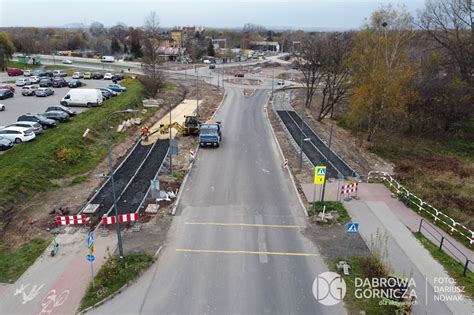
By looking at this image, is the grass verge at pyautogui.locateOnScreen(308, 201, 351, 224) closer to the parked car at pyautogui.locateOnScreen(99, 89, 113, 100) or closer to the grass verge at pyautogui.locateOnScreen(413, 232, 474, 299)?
the grass verge at pyautogui.locateOnScreen(413, 232, 474, 299)

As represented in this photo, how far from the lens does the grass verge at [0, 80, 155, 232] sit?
2292 centimetres

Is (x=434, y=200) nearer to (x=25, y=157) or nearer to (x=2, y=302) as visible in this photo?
(x=2, y=302)

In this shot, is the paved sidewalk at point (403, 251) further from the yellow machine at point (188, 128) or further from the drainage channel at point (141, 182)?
the yellow machine at point (188, 128)

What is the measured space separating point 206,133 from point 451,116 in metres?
29.4

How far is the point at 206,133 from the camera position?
34.0m

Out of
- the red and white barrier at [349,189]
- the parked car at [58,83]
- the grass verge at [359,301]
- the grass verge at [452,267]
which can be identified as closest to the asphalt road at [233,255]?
the grass verge at [359,301]

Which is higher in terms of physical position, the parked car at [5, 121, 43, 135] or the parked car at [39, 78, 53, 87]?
the parked car at [39, 78, 53, 87]

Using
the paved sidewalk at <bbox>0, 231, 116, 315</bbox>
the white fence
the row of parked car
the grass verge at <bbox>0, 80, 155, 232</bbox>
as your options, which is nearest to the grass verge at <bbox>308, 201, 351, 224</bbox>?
the white fence

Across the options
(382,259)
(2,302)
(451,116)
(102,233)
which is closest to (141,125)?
(102,233)

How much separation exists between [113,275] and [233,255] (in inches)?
217

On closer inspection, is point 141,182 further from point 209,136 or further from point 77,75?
point 77,75

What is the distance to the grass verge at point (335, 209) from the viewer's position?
2142 cm

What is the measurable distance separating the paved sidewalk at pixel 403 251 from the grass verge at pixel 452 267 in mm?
271

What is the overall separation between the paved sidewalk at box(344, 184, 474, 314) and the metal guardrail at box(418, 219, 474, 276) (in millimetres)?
953
